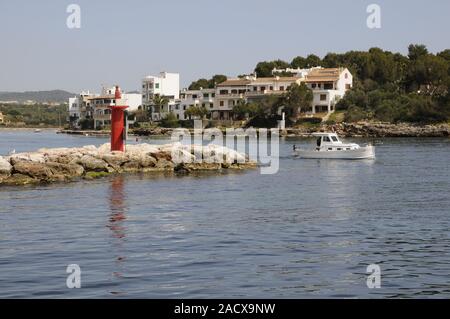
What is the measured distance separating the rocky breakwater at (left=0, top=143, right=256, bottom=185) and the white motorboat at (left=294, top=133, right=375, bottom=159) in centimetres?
1056

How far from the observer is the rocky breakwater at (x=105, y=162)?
37.2m

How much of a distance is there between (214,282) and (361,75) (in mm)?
118100

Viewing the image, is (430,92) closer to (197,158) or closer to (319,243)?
(197,158)

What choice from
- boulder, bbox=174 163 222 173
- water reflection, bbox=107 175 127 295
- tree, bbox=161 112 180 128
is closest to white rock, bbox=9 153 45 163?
water reflection, bbox=107 175 127 295

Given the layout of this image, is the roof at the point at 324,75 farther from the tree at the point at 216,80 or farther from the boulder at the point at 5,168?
the boulder at the point at 5,168

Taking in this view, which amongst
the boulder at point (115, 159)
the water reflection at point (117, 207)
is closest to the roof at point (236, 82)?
the boulder at point (115, 159)

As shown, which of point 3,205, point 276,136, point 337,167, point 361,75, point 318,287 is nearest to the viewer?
point 318,287

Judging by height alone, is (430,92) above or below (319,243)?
above

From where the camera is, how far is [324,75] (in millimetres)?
119625

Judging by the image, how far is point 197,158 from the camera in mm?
45688

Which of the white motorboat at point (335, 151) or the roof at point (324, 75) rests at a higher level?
the roof at point (324, 75)

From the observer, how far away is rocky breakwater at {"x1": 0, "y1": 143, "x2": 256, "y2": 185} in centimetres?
3716

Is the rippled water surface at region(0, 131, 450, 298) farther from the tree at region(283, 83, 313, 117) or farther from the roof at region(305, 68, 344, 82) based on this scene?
the roof at region(305, 68, 344, 82)
